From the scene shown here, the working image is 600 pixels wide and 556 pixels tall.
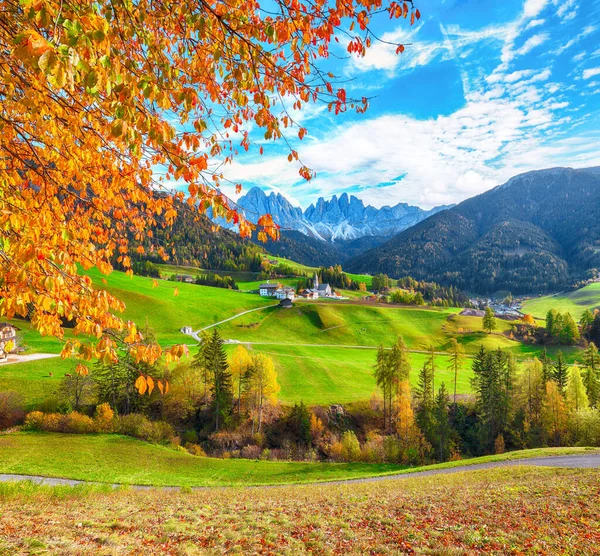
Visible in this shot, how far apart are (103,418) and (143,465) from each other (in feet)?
37.7

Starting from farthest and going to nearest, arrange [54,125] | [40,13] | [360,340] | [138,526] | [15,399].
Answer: [360,340], [15,399], [138,526], [54,125], [40,13]

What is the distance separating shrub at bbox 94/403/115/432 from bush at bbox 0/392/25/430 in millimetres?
8460

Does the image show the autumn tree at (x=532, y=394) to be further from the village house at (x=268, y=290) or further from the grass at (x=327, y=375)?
the village house at (x=268, y=290)

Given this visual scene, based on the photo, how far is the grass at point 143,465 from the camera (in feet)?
87.2

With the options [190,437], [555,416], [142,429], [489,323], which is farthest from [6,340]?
[489,323]

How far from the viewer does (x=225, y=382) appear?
152 ft

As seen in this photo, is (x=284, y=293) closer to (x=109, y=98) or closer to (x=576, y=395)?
(x=576, y=395)

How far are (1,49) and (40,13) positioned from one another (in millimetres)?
3128

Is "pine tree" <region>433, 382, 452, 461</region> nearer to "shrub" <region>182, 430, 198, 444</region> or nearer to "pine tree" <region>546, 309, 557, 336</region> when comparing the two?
"shrub" <region>182, 430, 198, 444</region>

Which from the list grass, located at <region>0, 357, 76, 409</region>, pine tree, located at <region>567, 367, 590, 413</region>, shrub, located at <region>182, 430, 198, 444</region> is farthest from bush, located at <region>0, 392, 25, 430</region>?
pine tree, located at <region>567, 367, 590, 413</region>

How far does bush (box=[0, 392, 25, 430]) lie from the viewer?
37009 millimetres

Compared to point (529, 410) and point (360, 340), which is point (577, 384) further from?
point (360, 340)

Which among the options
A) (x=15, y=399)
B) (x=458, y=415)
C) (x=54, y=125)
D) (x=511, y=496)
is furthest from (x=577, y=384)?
(x=15, y=399)

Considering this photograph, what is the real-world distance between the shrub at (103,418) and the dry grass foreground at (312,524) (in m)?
27.3
